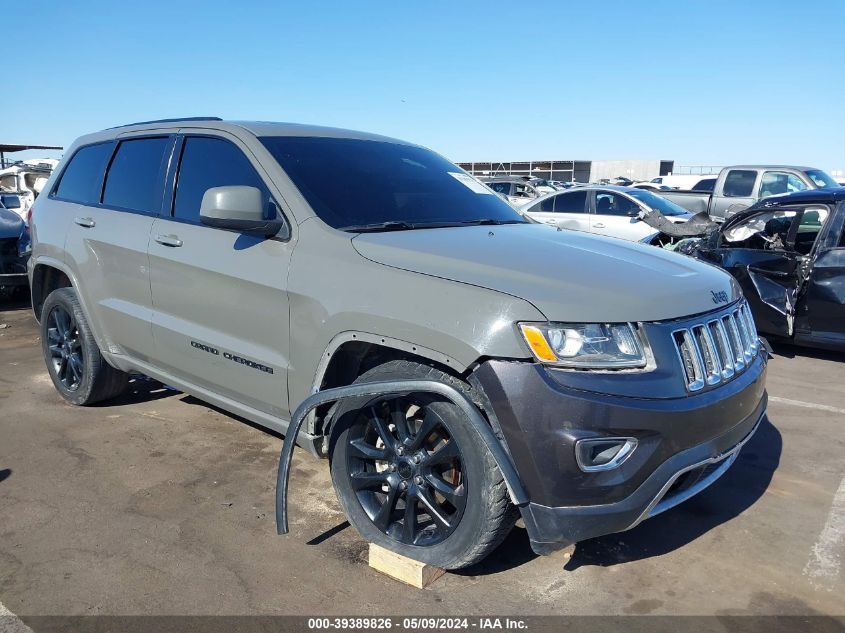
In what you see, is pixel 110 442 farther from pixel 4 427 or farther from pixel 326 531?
pixel 326 531

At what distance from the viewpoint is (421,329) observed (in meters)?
2.55

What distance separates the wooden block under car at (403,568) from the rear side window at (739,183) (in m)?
12.1

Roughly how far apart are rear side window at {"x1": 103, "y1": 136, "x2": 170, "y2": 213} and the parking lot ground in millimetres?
1471

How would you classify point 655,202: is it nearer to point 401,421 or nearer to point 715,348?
point 715,348

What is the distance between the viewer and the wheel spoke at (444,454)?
8.49ft

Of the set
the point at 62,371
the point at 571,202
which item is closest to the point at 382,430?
the point at 62,371

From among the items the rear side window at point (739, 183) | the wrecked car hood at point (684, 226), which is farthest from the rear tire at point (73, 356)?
the rear side window at point (739, 183)

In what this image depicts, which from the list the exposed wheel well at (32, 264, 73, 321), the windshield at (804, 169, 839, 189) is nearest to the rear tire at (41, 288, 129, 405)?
the exposed wheel well at (32, 264, 73, 321)

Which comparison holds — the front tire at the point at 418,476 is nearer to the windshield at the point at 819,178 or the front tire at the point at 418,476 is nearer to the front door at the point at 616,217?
the front door at the point at 616,217

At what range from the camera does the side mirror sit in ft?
9.95

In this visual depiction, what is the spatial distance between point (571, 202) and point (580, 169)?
4412 cm

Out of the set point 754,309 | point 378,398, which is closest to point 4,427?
point 378,398

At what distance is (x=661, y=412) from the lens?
2357mm

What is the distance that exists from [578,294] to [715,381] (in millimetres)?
674
